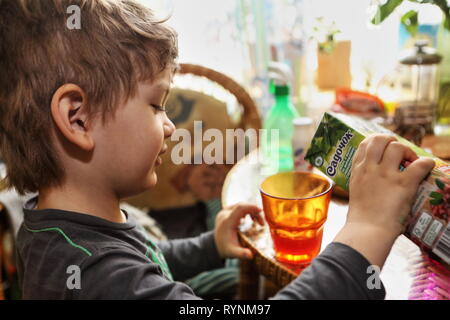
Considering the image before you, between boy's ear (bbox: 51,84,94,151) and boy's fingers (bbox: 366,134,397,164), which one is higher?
boy's ear (bbox: 51,84,94,151)

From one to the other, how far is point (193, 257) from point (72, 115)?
1.43 ft

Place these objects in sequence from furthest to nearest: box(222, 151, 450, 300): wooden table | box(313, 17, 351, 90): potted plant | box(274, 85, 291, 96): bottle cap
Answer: box(313, 17, 351, 90): potted plant, box(274, 85, 291, 96): bottle cap, box(222, 151, 450, 300): wooden table

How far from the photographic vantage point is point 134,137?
0.64 meters

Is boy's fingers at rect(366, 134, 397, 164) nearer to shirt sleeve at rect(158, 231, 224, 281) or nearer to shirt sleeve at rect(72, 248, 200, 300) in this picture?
shirt sleeve at rect(72, 248, 200, 300)

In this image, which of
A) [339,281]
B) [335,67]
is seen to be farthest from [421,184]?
[335,67]

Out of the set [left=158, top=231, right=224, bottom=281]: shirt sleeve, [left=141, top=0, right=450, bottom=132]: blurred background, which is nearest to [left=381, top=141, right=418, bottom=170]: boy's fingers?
[left=158, top=231, right=224, bottom=281]: shirt sleeve

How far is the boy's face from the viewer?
63cm

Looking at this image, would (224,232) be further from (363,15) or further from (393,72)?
(363,15)

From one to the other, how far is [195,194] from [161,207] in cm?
14

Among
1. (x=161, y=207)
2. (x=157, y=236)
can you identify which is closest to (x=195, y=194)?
(x=161, y=207)

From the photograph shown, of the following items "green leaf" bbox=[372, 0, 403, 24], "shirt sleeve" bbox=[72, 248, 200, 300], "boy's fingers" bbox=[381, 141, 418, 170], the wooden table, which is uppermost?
"green leaf" bbox=[372, 0, 403, 24]

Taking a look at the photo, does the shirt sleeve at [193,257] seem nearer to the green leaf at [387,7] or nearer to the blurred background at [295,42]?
the green leaf at [387,7]

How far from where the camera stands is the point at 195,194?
1.62m

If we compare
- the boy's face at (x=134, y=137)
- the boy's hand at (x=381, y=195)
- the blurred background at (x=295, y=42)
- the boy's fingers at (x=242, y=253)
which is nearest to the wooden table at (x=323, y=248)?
the boy's fingers at (x=242, y=253)
